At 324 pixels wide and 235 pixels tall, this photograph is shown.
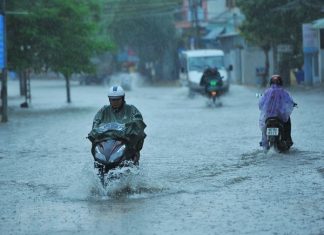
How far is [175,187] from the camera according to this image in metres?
10.9

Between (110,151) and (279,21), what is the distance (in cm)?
3534

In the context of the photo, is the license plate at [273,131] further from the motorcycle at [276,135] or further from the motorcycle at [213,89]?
the motorcycle at [213,89]

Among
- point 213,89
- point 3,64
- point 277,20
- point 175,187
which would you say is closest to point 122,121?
point 175,187

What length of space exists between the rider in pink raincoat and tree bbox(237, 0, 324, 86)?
27.9 meters

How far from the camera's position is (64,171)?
1334 centimetres

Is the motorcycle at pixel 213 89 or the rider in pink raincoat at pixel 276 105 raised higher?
the rider in pink raincoat at pixel 276 105

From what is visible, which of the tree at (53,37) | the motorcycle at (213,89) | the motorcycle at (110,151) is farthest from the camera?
the tree at (53,37)

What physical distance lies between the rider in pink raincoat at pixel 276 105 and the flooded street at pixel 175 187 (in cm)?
55

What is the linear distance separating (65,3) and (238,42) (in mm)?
32718

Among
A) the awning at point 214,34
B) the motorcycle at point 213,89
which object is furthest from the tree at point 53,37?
the awning at point 214,34

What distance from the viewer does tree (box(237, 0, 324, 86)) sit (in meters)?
42.4

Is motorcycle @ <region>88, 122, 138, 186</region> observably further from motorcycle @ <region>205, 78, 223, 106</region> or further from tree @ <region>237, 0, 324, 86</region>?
tree @ <region>237, 0, 324, 86</region>

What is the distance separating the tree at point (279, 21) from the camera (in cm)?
4238

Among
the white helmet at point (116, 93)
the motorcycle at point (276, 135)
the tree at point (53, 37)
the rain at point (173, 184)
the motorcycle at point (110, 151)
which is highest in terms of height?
the tree at point (53, 37)
